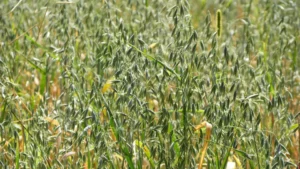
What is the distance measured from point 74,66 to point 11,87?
279 mm

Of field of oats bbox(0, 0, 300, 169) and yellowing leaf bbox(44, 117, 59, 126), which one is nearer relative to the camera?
field of oats bbox(0, 0, 300, 169)

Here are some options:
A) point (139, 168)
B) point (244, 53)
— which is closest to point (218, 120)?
point (139, 168)

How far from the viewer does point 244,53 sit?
298 cm

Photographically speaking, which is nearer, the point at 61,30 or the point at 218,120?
the point at 218,120

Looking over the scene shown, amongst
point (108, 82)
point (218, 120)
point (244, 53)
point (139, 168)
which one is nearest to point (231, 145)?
point (218, 120)

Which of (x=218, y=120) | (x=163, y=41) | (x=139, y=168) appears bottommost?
(x=139, y=168)

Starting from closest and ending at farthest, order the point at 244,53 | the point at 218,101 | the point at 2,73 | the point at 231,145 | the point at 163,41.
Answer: the point at 231,145, the point at 218,101, the point at 2,73, the point at 244,53, the point at 163,41

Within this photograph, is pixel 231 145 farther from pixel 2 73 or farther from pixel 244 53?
pixel 2 73

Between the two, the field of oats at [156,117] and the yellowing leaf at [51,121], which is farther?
the yellowing leaf at [51,121]

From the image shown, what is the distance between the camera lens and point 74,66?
2.88 meters

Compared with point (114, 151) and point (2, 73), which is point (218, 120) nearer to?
point (114, 151)

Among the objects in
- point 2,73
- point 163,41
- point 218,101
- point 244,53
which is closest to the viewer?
point 218,101

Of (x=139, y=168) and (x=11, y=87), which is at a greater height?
(x=11, y=87)

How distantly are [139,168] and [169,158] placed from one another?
0.12 meters
